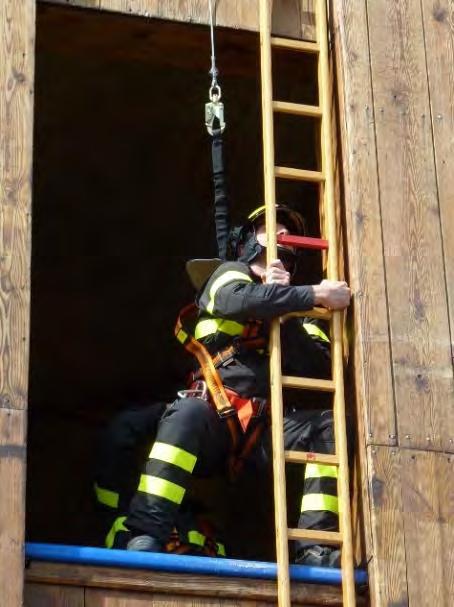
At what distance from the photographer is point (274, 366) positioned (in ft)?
27.2

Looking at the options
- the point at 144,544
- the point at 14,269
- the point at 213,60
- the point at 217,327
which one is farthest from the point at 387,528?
the point at 213,60

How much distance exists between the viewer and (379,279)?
859 cm

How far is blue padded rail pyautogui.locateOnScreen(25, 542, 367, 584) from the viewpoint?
7.72 m

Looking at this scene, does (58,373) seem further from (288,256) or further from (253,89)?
(288,256)

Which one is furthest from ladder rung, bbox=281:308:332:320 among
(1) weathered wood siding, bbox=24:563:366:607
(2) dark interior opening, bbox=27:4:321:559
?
(2) dark interior opening, bbox=27:4:321:559

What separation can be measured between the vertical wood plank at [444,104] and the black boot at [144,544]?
1.75 metres

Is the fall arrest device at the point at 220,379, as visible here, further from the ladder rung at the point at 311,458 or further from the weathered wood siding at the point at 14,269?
the weathered wood siding at the point at 14,269

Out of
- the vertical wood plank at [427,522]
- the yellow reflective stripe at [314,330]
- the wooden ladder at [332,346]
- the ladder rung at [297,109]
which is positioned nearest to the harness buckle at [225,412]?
the wooden ladder at [332,346]

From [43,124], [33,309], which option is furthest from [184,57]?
[33,309]

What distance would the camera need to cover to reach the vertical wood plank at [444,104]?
8805 mm

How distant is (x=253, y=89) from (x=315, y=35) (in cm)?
179

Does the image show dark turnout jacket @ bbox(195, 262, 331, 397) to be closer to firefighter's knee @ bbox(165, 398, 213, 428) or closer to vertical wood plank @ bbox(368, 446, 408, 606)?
firefighter's knee @ bbox(165, 398, 213, 428)

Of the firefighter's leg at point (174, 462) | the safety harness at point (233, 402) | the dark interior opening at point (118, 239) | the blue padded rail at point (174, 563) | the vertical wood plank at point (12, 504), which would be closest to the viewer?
the vertical wood plank at point (12, 504)

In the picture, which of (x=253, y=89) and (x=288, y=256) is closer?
(x=288, y=256)
